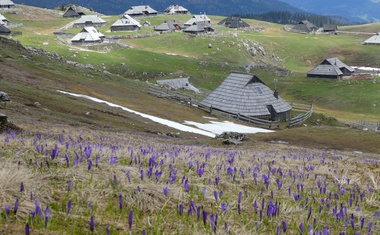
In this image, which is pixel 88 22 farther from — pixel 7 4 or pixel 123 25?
pixel 7 4

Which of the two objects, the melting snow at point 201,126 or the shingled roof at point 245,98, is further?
the shingled roof at point 245,98

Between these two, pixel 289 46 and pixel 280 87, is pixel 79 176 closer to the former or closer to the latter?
pixel 280 87

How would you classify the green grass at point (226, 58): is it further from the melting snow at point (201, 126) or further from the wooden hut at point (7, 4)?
the melting snow at point (201, 126)

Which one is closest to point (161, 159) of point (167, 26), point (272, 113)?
point (272, 113)

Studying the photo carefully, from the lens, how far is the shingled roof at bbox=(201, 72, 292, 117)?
2264 inches

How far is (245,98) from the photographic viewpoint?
58188 mm

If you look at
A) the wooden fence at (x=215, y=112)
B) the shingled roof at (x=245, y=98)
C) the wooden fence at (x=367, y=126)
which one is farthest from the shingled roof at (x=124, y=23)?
the wooden fence at (x=367, y=126)

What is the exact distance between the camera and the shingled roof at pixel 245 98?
57.5 metres

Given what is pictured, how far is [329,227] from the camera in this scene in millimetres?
4473

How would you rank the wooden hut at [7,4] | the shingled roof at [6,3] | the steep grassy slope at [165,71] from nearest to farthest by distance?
the steep grassy slope at [165,71]
the shingled roof at [6,3]
the wooden hut at [7,4]

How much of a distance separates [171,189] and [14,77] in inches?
1759

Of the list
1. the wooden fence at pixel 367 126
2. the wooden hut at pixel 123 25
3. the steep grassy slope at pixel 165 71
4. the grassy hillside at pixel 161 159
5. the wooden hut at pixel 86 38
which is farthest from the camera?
the wooden hut at pixel 123 25

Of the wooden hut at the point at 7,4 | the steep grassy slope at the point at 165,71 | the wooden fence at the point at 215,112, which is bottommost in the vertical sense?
the wooden fence at the point at 215,112

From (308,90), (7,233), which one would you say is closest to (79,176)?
(7,233)
